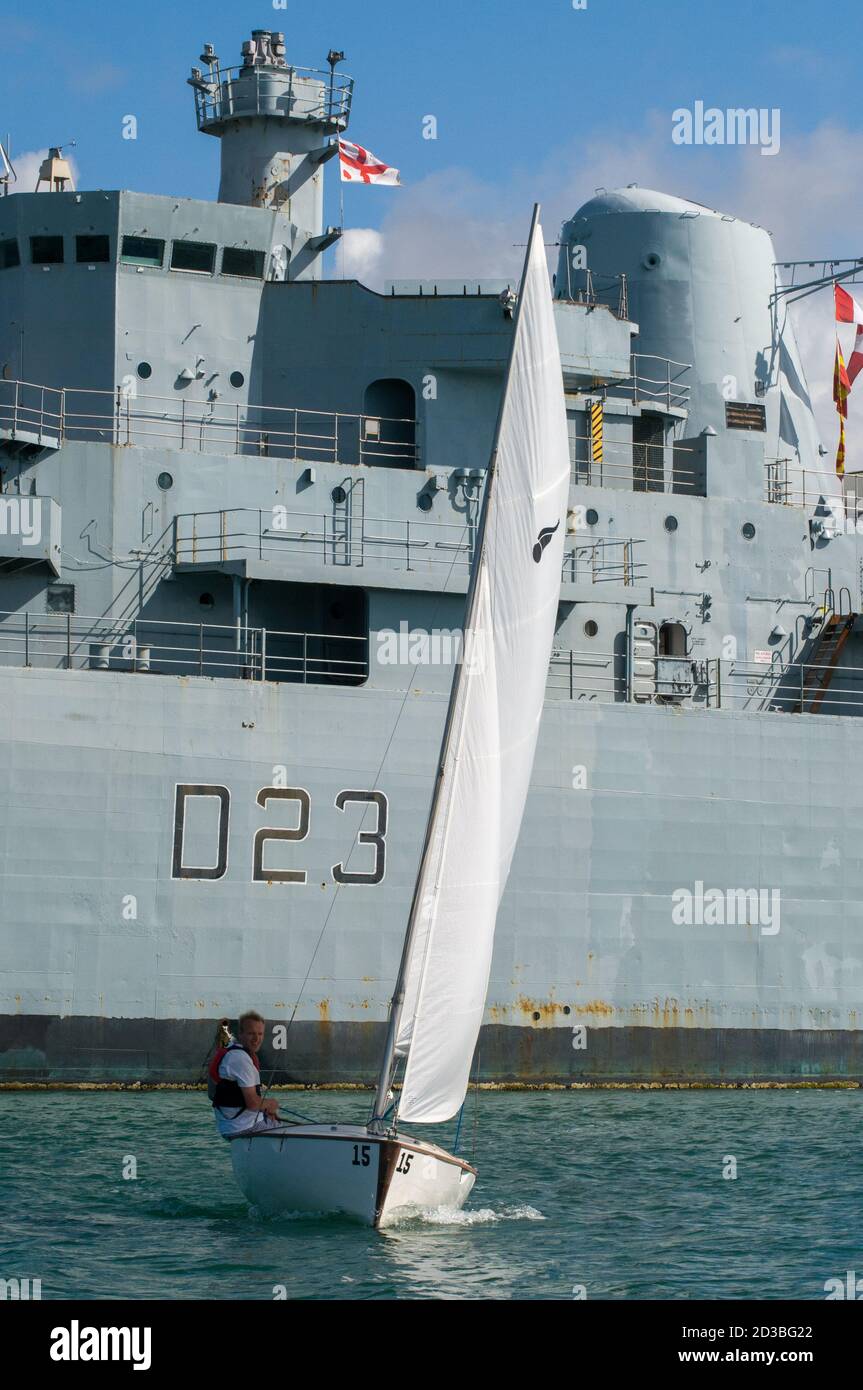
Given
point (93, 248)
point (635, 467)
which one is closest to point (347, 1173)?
point (635, 467)

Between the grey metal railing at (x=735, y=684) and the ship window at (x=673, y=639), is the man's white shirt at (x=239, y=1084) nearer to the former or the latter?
the grey metal railing at (x=735, y=684)

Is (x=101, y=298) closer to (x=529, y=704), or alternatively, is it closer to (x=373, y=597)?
(x=373, y=597)

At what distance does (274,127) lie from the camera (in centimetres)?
2628

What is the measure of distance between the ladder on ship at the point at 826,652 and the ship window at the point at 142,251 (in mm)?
10530

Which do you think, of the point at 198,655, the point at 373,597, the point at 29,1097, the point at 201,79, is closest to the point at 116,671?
the point at 198,655

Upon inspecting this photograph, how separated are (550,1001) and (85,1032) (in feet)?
18.8

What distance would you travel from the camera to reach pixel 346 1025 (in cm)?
2105

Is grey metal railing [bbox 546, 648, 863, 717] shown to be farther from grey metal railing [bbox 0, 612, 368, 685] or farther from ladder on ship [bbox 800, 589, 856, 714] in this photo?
grey metal railing [bbox 0, 612, 368, 685]

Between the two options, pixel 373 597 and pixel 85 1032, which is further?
pixel 373 597

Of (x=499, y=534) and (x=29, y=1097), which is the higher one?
(x=499, y=534)

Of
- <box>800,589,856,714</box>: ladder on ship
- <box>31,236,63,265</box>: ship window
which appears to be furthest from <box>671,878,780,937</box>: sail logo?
<box>31,236,63,265</box>: ship window

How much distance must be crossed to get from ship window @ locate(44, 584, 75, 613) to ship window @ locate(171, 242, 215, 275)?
15.9 feet
